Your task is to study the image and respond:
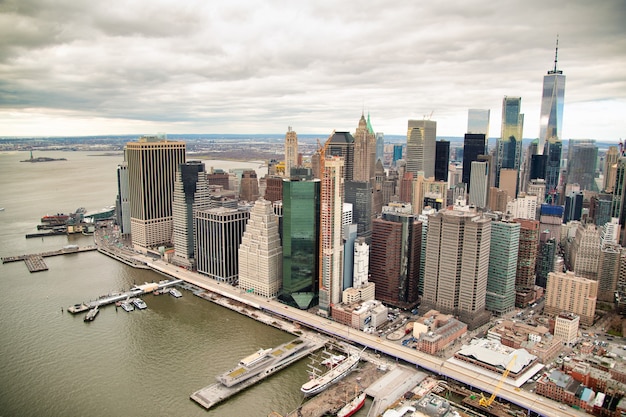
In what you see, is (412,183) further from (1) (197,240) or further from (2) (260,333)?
(2) (260,333)

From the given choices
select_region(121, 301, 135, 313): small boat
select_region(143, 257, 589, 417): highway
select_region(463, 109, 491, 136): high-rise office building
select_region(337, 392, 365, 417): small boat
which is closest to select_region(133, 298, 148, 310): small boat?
select_region(121, 301, 135, 313): small boat

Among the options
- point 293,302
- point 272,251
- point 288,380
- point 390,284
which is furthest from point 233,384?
point 390,284

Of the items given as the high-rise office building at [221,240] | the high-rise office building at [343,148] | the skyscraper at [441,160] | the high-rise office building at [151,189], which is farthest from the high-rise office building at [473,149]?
the high-rise office building at [151,189]

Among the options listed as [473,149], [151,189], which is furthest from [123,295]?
[473,149]

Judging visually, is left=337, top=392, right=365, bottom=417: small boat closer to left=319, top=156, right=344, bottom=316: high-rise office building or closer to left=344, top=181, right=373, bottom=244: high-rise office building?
left=319, top=156, right=344, bottom=316: high-rise office building

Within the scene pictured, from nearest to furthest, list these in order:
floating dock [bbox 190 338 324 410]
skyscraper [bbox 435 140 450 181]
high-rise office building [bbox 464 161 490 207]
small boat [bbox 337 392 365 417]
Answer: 1. small boat [bbox 337 392 365 417]
2. floating dock [bbox 190 338 324 410]
3. high-rise office building [bbox 464 161 490 207]
4. skyscraper [bbox 435 140 450 181]

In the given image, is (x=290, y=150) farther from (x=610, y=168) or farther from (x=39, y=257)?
(x=610, y=168)
